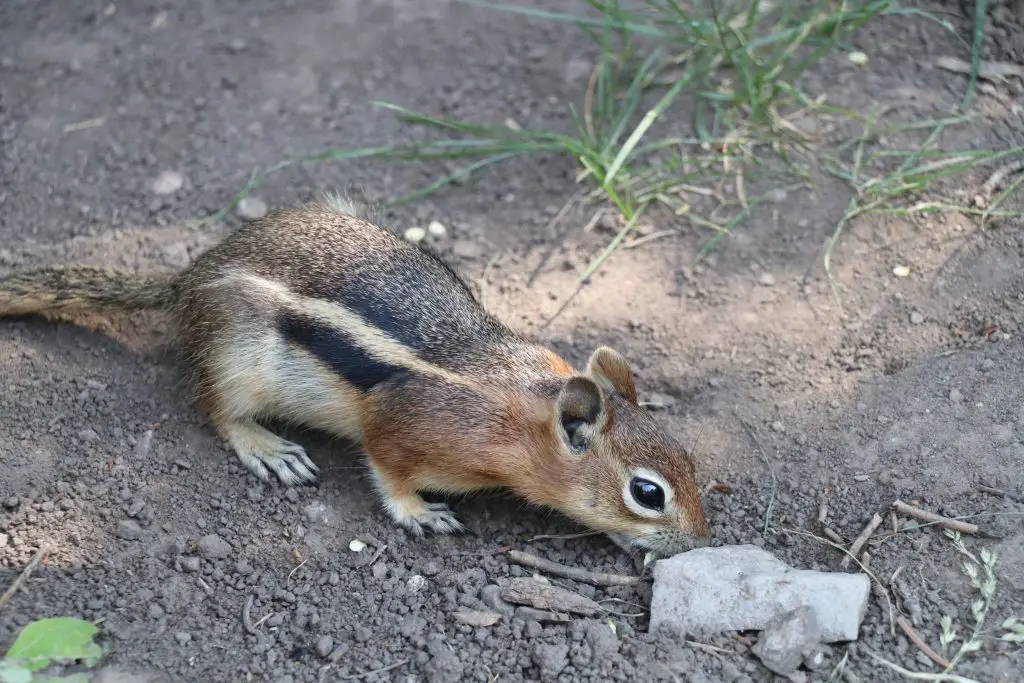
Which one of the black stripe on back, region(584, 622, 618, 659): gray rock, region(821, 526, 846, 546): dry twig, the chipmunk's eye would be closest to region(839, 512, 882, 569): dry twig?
region(821, 526, 846, 546): dry twig

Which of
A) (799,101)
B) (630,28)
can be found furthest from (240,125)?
(799,101)

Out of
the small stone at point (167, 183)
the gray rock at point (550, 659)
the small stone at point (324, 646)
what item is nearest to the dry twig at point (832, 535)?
the gray rock at point (550, 659)

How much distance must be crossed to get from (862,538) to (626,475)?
91 cm

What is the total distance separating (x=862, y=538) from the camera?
155 inches

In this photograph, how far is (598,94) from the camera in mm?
6074

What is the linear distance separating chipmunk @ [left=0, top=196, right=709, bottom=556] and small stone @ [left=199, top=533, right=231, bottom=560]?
1.33 ft

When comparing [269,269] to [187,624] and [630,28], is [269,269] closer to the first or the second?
[187,624]

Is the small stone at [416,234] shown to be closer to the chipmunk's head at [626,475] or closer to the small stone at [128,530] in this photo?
the chipmunk's head at [626,475]

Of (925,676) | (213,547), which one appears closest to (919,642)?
(925,676)

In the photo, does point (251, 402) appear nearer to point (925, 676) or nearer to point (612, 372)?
point (612, 372)

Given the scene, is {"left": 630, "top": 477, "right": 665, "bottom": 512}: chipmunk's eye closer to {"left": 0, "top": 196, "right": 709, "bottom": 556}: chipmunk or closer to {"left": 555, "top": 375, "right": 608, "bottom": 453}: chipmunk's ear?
{"left": 0, "top": 196, "right": 709, "bottom": 556}: chipmunk

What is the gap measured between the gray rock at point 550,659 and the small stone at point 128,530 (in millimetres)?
1616

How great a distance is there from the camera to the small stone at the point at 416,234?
5.62 metres

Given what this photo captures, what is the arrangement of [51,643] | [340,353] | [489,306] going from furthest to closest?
[489,306], [340,353], [51,643]
